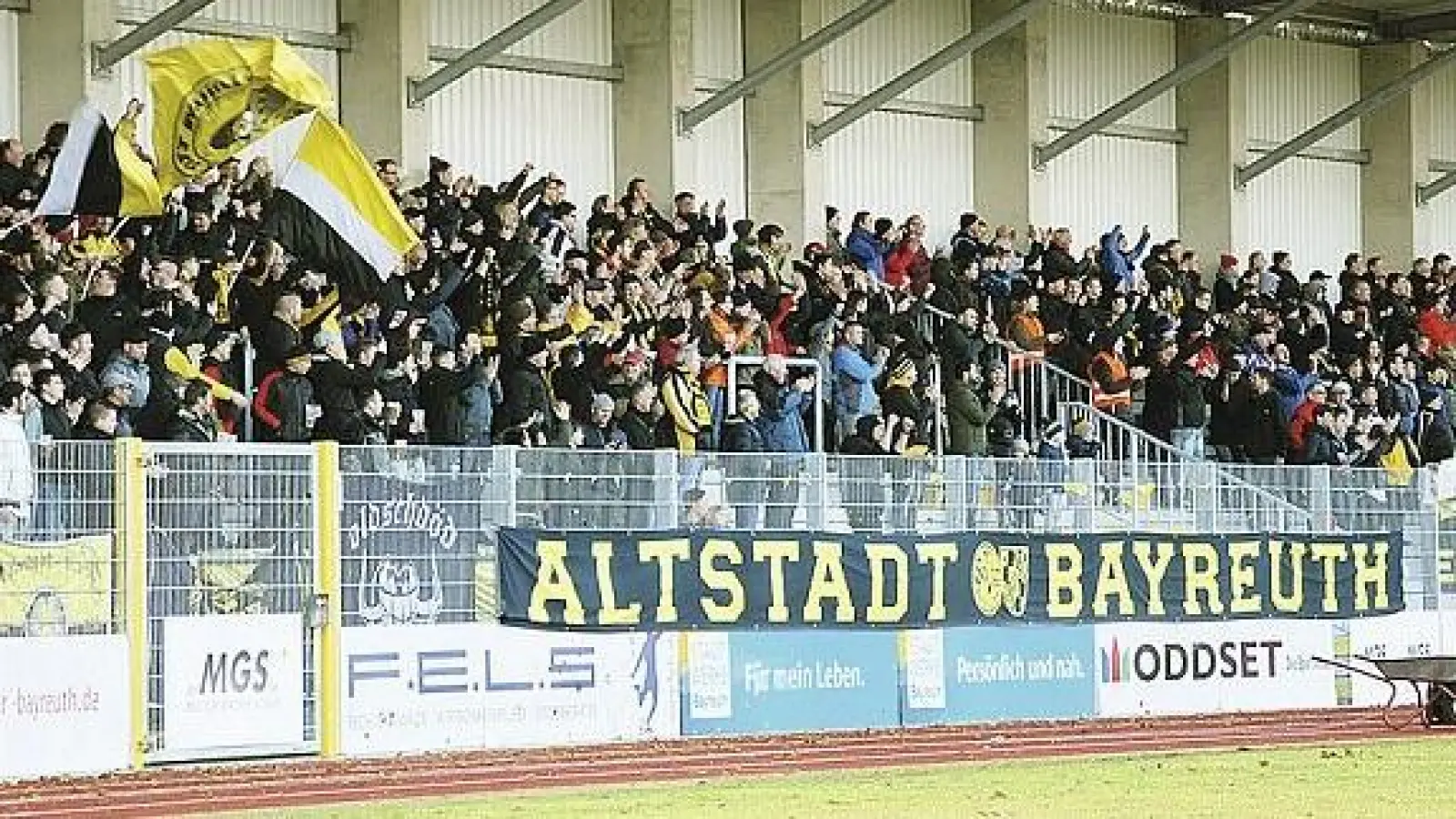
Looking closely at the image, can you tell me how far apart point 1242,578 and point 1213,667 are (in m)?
0.87

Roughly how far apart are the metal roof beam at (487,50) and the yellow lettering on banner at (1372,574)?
9.44 m

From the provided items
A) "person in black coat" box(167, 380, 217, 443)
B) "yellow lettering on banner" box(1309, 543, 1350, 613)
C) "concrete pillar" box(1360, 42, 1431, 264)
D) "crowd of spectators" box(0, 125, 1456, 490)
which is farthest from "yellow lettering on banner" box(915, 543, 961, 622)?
"concrete pillar" box(1360, 42, 1431, 264)

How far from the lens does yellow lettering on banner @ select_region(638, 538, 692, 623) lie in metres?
26.2

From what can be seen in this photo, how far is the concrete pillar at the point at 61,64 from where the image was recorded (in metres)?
30.8

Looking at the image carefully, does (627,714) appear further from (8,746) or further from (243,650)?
(8,746)

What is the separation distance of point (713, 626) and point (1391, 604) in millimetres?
8547

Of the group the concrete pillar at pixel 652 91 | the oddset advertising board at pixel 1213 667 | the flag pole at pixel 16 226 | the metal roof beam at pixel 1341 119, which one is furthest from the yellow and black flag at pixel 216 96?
the metal roof beam at pixel 1341 119

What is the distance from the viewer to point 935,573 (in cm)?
2841

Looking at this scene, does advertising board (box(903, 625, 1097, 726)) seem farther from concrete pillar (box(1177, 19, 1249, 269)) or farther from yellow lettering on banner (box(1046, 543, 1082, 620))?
concrete pillar (box(1177, 19, 1249, 269))

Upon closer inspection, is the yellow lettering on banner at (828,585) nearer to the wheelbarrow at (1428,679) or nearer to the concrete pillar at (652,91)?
the wheelbarrow at (1428,679)

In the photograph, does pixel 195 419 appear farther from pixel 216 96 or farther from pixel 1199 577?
pixel 1199 577

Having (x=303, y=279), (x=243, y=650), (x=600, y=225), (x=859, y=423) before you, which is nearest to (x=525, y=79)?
(x=600, y=225)

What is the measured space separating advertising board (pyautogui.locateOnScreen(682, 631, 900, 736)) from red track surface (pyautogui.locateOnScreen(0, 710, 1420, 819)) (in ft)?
1.19

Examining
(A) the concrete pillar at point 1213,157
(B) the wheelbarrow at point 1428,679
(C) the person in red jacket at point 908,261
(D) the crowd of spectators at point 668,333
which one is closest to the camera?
(D) the crowd of spectators at point 668,333
